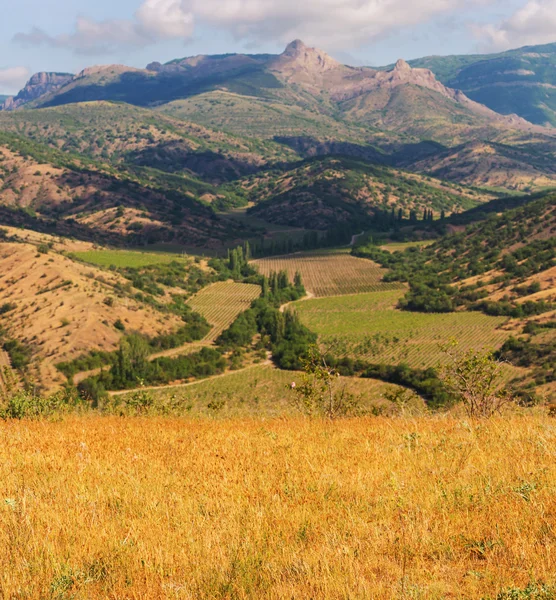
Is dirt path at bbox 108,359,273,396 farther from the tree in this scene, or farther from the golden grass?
the golden grass

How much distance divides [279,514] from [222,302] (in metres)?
152

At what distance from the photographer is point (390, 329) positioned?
131625mm

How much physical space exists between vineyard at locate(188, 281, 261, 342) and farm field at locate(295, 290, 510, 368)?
16.5m

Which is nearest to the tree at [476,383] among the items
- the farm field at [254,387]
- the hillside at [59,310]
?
the farm field at [254,387]

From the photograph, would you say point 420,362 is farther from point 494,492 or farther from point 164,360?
point 494,492

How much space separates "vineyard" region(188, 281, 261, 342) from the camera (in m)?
142

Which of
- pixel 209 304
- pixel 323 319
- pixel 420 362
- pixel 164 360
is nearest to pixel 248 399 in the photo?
pixel 164 360

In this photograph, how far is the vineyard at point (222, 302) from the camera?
141750 millimetres

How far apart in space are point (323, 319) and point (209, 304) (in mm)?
34056

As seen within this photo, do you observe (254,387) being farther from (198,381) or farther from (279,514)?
(279,514)

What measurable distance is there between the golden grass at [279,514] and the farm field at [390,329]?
9194cm

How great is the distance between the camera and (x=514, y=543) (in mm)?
8258

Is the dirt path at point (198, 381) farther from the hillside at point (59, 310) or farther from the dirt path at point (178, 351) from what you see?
the hillside at point (59, 310)

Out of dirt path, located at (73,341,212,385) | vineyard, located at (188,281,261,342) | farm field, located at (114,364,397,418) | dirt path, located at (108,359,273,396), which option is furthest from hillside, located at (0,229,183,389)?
farm field, located at (114,364,397,418)
